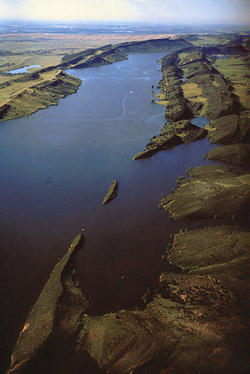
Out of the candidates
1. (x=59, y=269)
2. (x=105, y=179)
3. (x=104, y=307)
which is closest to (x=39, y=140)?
(x=105, y=179)

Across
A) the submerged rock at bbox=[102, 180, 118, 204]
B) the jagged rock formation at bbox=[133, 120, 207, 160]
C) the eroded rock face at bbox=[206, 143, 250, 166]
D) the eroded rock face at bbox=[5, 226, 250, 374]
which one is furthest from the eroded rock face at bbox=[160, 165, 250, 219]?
the jagged rock formation at bbox=[133, 120, 207, 160]

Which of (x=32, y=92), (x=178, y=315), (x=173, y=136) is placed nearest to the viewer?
(x=178, y=315)

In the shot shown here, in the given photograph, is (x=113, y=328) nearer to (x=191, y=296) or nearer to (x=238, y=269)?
(x=191, y=296)

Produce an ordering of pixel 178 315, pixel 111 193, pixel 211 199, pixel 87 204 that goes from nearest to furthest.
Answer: pixel 178 315, pixel 211 199, pixel 87 204, pixel 111 193

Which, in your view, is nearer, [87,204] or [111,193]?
[87,204]

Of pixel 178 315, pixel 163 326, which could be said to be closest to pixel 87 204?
pixel 178 315

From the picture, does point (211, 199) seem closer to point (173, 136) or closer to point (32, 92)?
point (173, 136)

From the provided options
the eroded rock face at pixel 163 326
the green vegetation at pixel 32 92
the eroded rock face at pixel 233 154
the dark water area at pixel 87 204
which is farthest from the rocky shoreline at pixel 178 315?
the green vegetation at pixel 32 92
